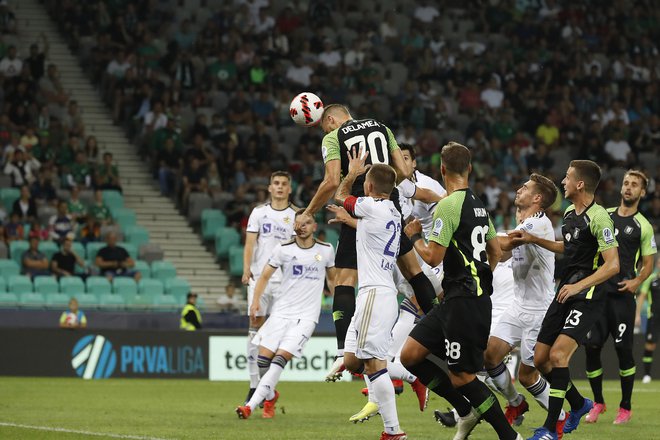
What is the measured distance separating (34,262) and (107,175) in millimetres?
3707

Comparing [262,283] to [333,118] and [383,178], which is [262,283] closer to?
[333,118]

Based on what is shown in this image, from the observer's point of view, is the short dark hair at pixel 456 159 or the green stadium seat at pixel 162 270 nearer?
the short dark hair at pixel 456 159

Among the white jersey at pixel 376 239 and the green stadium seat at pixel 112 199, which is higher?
the white jersey at pixel 376 239

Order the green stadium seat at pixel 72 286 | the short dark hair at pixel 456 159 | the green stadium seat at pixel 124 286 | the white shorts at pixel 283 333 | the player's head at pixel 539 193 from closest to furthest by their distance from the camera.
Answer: the short dark hair at pixel 456 159, the player's head at pixel 539 193, the white shorts at pixel 283 333, the green stadium seat at pixel 72 286, the green stadium seat at pixel 124 286

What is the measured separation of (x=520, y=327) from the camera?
39.5ft

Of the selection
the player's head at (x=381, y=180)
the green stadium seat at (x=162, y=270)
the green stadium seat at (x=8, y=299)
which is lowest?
the green stadium seat at (x=8, y=299)

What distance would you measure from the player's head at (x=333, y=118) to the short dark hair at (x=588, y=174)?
97.1 inches

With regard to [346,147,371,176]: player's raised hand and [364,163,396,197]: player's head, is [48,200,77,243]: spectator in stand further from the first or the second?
[364,163,396,197]: player's head

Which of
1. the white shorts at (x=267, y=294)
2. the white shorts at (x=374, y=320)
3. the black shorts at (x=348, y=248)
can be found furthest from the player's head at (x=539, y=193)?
the white shorts at (x=267, y=294)

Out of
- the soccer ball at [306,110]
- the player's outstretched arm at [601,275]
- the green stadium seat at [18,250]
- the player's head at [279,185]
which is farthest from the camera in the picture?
the green stadium seat at [18,250]

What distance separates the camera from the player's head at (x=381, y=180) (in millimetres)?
10359

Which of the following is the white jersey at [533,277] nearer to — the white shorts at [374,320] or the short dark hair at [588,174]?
the short dark hair at [588,174]

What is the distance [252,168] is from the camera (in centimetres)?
2798

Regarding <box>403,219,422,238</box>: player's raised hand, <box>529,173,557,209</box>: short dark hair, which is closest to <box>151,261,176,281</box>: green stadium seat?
<box>403,219,422,238</box>: player's raised hand
